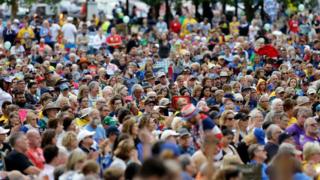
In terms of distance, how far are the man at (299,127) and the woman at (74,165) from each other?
13.8 ft

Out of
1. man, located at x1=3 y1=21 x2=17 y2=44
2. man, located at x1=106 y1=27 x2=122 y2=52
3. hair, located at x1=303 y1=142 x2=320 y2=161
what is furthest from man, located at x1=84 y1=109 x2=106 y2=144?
man, located at x1=3 y1=21 x2=17 y2=44

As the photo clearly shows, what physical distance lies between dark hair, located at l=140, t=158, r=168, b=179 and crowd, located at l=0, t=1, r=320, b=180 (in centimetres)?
1

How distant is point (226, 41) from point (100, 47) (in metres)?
3.72

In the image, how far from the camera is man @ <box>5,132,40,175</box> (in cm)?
1373

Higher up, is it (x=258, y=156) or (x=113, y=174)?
(x=113, y=174)

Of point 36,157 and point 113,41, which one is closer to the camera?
point 36,157

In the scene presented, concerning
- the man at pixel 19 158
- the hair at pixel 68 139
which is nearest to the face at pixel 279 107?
the hair at pixel 68 139

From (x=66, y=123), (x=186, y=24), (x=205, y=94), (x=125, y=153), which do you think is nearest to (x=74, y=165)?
(x=125, y=153)

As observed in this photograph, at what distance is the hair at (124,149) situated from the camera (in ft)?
44.7

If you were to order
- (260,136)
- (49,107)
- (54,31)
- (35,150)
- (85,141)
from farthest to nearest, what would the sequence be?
(54,31)
(49,107)
(260,136)
(85,141)
(35,150)

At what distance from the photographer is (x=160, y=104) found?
19.7 metres

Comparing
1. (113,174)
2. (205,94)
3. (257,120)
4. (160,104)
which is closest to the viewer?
(113,174)

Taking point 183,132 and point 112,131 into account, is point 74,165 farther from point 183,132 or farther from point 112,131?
point 183,132

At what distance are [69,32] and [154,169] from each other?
28706mm
